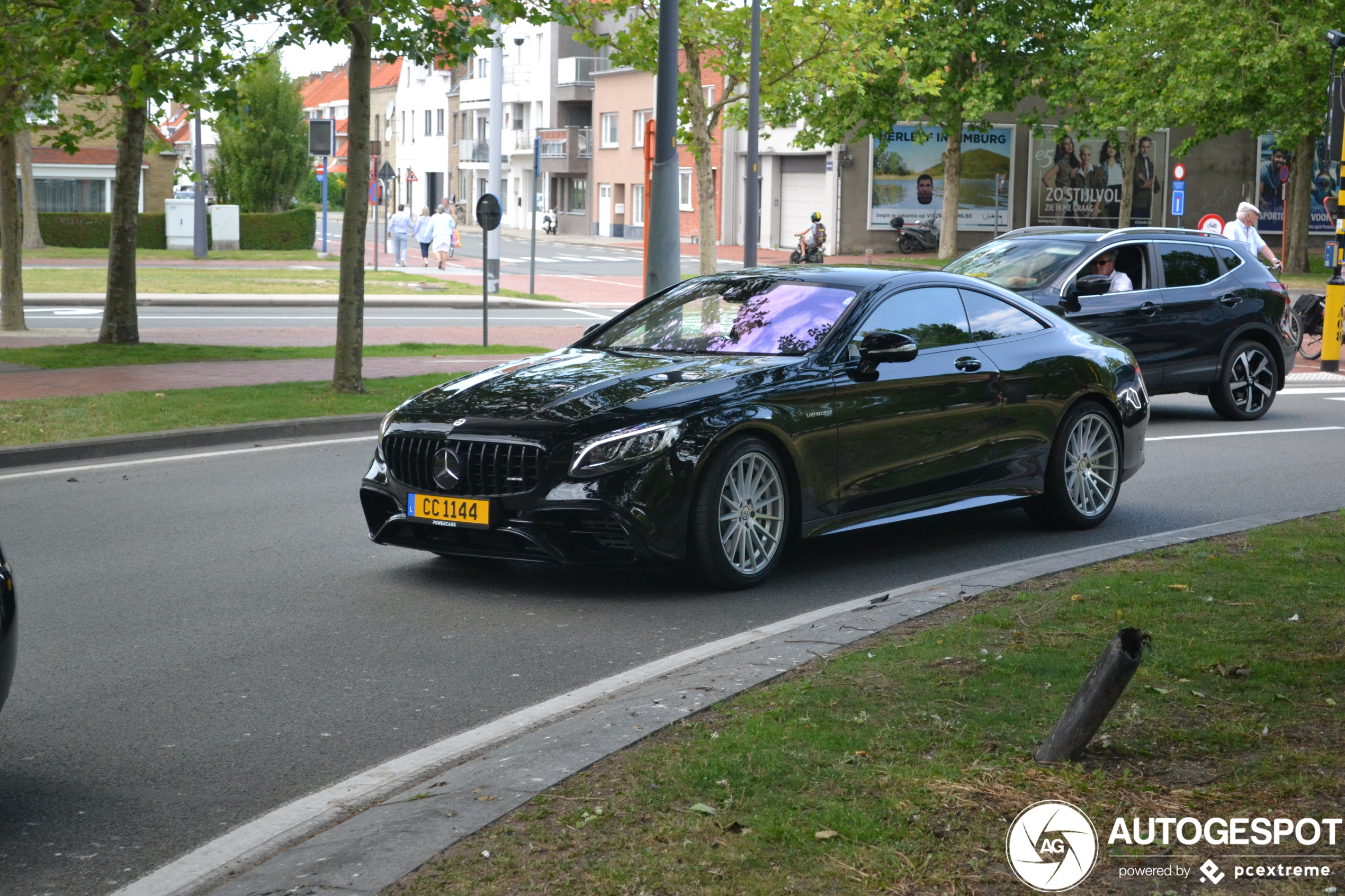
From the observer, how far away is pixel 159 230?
A: 49906mm

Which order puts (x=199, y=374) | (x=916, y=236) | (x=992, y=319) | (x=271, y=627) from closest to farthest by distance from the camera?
1. (x=271, y=627)
2. (x=992, y=319)
3. (x=199, y=374)
4. (x=916, y=236)

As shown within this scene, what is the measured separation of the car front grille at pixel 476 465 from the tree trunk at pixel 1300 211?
3933 centimetres

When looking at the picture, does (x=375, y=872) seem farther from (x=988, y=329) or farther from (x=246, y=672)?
(x=988, y=329)

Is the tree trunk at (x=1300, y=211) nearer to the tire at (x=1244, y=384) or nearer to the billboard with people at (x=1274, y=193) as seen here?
the billboard with people at (x=1274, y=193)

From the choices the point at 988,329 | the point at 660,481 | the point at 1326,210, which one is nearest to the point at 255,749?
the point at 660,481

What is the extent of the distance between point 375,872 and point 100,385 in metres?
12.7

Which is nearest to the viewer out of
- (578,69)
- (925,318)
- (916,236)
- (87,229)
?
(925,318)

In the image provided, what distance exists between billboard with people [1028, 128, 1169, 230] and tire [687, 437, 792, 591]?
52.4 m

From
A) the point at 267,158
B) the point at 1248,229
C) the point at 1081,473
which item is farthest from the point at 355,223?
the point at 267,158

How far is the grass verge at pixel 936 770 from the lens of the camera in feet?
12.1

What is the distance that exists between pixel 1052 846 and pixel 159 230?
1962 inches

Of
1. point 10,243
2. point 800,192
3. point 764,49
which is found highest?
point 764,49

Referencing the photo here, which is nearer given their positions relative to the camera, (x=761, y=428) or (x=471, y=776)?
(x=471, y=776)

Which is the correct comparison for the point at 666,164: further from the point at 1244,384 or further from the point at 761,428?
the point at 761,428
